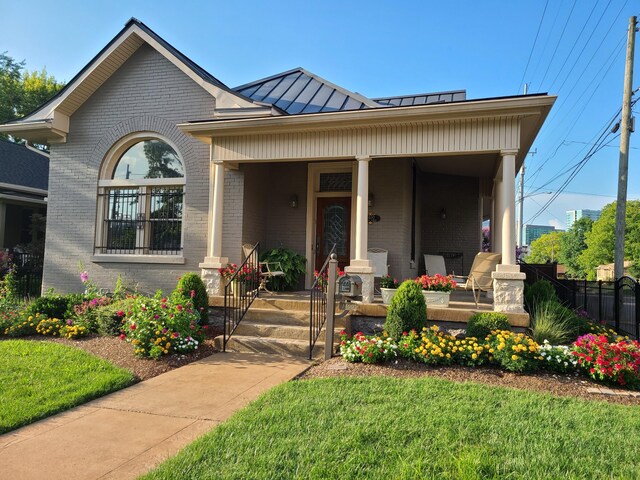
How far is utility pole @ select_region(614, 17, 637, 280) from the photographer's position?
11.3m

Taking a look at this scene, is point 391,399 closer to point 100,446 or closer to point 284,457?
point 284,457

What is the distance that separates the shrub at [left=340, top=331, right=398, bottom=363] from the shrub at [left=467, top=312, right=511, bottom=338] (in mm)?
1204

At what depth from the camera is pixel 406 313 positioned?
230 inches

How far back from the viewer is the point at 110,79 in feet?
31.3

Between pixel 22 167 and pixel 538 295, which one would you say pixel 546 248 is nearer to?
pixel 538 295

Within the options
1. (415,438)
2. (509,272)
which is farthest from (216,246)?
(415,438)

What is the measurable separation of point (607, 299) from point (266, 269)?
7444 millimetres

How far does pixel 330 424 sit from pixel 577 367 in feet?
11.3

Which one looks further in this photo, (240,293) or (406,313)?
(240,293)

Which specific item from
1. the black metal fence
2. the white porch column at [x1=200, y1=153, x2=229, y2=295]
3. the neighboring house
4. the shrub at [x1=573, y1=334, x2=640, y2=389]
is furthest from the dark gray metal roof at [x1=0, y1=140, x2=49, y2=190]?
the shrub at [x1=573, y1=334, x2=640, y2=389]

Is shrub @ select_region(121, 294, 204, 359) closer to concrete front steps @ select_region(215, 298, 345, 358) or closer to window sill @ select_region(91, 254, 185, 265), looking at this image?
concrete front steps @ select_region(215, 298, 345, 358)

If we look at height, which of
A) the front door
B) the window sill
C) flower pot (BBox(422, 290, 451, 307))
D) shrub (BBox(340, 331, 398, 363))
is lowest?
shrub (BBox(340, 331, 398, 363))

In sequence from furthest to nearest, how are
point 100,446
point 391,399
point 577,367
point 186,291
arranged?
point 186,291 < point 577,367 < point 391,399 < point 100,446

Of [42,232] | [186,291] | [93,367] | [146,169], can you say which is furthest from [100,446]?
[42,232]
